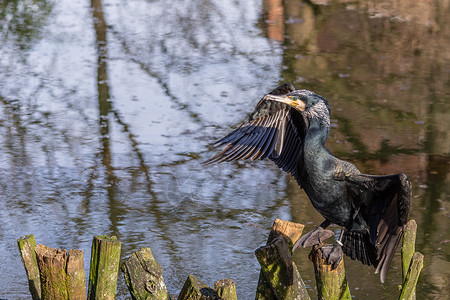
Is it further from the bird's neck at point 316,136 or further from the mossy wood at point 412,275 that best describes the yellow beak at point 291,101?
the mossy wood at point 412,275

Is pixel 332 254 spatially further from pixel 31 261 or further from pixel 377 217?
pixel 31 261

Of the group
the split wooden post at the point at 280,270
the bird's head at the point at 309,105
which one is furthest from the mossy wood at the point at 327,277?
the bird's head at the point at 309,105

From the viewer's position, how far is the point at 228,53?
1032 centimetres

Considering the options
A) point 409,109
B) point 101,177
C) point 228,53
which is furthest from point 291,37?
point 101,177

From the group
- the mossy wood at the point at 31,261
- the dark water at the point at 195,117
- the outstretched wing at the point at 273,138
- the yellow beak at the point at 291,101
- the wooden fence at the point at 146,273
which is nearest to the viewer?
the wooden fence at the point at 146,273

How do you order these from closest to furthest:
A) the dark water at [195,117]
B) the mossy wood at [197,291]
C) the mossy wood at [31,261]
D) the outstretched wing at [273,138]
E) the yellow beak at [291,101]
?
the mossy wood at [197,291]
the yellow beak at [291,101]
the mossy wood at [31,261]
the outstretched wing at [273,138]
the dark water at [195,117]

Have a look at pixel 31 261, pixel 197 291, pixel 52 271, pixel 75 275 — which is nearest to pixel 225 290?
pixel 197 291

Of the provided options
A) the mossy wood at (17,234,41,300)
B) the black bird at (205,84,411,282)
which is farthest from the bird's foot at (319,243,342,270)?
the mossy wood at (17,234,41,300)

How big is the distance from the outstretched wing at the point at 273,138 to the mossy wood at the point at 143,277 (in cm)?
77

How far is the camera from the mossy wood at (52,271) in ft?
11.5

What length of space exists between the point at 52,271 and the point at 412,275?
174 cm

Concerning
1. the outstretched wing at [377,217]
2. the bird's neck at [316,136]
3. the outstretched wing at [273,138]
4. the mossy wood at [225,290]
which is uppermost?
the bird's neck at [316,136]

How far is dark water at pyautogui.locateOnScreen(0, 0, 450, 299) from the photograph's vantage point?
18.2 feet

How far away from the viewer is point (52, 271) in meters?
3.52
